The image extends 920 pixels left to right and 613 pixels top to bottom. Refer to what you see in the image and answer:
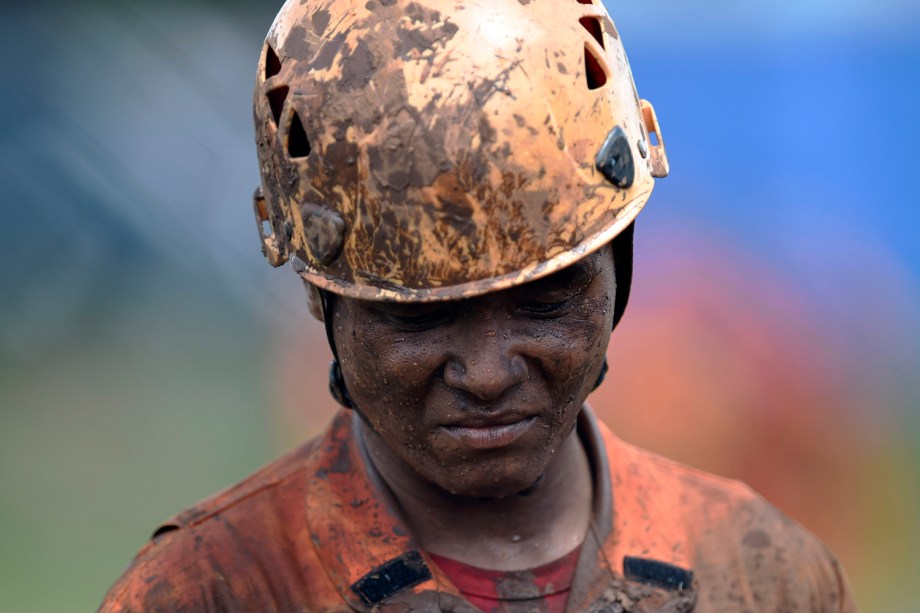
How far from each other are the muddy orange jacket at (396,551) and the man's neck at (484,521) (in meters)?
0.04

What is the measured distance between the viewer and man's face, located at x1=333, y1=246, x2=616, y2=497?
95.0 inches

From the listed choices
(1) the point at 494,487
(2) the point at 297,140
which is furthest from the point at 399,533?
(2) the point at 297,140

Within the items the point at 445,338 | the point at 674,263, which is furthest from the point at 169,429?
the point at 445,338

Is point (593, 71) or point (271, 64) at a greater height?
point (271, 64)

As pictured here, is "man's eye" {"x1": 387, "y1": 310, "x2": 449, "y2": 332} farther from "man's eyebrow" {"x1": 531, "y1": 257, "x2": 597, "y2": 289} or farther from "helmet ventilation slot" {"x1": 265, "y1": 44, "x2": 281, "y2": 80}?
"helmet ventilation slot" {"x1": 265, "y1": 44, "x2": 281, "y2": 80}

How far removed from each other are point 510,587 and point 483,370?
1.89 feet

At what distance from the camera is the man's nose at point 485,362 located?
2.40 metres

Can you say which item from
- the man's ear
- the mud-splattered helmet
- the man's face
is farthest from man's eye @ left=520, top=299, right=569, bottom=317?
the man's ear

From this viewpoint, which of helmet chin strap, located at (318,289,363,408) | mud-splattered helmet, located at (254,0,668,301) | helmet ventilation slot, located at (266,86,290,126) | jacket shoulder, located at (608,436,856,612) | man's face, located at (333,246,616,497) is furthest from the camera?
jacket shoulder, located at (608,436,856,612)

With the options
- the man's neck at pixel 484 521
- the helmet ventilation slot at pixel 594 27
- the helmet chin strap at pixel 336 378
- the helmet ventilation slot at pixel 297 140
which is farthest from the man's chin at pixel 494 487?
the helmet ventilation slot at pixel 594 27

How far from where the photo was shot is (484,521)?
2811 mm

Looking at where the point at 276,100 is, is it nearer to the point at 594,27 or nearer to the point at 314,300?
the point at 314,300

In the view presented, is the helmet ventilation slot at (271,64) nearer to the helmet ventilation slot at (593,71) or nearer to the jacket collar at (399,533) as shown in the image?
the helmet ventilation slot at (593,71)

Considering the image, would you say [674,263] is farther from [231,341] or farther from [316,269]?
[316,269]
